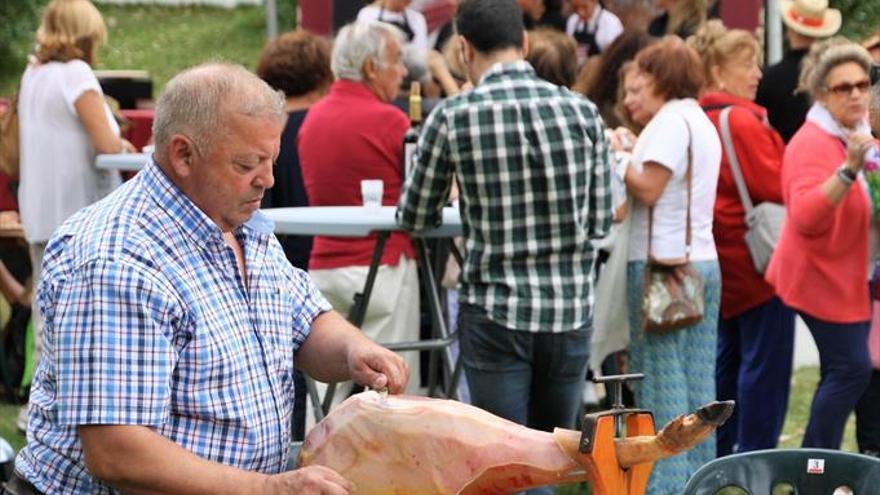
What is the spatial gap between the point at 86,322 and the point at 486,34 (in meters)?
2.46

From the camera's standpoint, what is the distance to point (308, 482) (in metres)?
2.77

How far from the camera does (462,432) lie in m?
2.83

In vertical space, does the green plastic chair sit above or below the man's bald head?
below

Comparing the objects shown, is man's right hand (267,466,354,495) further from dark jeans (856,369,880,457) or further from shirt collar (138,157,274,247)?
dark jeans (856,369,880,457)

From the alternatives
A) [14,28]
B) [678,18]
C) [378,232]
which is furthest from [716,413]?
[14,28]

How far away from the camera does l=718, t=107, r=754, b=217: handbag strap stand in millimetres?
6184

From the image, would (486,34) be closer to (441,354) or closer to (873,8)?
(441,354)

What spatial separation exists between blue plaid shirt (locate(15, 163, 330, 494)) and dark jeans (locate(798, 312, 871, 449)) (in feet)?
11.0

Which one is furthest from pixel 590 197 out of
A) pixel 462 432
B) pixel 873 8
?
pixel 873 8

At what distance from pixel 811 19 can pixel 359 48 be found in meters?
2.43

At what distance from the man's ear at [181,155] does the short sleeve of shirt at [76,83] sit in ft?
14.1

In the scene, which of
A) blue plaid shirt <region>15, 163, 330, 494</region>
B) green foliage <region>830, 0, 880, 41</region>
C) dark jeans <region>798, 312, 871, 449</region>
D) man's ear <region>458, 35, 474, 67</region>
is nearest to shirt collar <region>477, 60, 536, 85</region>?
man's ear <region>458, 35, 474, 67</region>

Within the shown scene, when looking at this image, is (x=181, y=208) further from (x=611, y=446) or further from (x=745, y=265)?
(x=745, y=265)

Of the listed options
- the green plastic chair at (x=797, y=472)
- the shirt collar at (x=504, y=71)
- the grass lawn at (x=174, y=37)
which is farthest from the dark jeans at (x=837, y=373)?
the grass lawn at (x=174, y=37)
